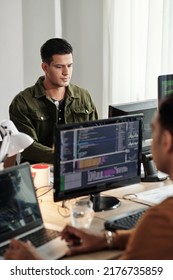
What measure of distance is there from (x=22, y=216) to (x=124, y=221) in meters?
0.42

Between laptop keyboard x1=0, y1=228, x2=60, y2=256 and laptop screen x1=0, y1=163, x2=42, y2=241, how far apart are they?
3 centimetres

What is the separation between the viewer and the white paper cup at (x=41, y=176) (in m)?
2.34

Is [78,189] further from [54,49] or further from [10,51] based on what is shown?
[10,51]

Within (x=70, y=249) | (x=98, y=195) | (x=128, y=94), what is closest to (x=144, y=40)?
(x=128, y=94)

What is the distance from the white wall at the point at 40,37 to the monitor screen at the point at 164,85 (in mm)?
1658

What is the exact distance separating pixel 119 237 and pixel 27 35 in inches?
124

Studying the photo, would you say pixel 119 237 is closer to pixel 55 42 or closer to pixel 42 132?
pixel 42 132

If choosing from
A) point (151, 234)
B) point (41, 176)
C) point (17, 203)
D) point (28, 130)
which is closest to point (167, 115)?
point (151, 234)

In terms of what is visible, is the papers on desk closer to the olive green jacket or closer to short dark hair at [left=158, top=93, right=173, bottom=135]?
short dark hair at [left=158, top=93, right=173, bottom=135]

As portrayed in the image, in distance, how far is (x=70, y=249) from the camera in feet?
5.37

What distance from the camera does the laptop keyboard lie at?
1.72 metres

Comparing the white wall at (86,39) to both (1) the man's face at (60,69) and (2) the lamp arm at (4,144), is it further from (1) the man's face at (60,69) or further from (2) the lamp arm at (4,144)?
(2) the lamp arm at (4,144)

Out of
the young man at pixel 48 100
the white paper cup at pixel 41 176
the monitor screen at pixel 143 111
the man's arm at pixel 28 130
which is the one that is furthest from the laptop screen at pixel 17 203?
the young man at pixel 48 100

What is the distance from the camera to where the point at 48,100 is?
312 cm
